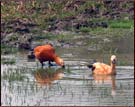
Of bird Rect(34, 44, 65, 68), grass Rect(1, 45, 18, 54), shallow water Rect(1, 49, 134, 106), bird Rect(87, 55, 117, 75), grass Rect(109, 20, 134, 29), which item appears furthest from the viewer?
grass Rect(109, 20, 134, 29)

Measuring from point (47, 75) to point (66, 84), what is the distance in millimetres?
1509

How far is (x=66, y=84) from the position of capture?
40.3ft

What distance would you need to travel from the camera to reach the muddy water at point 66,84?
10828 mm

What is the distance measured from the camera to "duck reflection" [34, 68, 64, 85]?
12.9 meters

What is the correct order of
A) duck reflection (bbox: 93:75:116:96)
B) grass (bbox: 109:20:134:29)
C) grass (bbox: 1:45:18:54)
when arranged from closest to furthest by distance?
duck reflection (bbox: 93:75:116:96)
grass (bbox: 1:45:18:54)
grass (bbox: 109:20:134:29)

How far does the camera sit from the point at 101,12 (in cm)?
2298

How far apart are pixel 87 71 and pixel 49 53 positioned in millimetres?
1272

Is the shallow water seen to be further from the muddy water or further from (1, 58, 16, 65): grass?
(1, 58, 16, 65): grass

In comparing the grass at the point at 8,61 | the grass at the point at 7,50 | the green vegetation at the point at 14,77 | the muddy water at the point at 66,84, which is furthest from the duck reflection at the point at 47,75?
the grass at the point at 7,50

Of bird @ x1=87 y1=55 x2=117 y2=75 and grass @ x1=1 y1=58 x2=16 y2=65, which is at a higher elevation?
bird @ x1=87 y1=55 x2=117 y2=75

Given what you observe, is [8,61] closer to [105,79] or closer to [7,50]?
[7,50]

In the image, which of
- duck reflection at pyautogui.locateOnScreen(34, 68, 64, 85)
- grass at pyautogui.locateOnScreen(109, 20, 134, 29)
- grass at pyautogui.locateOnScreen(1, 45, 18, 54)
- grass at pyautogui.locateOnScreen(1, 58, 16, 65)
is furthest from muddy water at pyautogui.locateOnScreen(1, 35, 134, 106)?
grass at pyautogui.locateOnScreen(109, 20, 134, 29)

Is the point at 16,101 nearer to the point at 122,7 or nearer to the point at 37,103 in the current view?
the point at 37,103

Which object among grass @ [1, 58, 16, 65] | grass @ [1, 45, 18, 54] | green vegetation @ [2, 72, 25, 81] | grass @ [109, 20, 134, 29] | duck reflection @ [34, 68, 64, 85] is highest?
green vegetation @ [2, 72, 25, 81]
